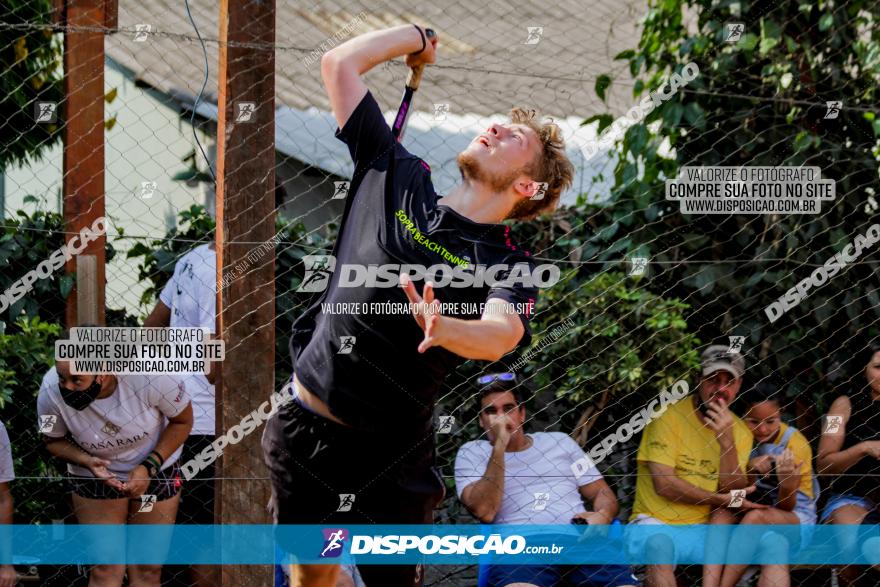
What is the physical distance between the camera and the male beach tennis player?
263 cm

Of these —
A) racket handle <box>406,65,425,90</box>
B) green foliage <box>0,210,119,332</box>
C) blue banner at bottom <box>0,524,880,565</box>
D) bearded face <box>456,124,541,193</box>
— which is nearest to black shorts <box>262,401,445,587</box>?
blue banner at bottom <box>0,524,880,565</box>

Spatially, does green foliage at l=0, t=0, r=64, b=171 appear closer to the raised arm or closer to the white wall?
the white wall

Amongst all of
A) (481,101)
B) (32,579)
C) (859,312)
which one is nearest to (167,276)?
(32,579)

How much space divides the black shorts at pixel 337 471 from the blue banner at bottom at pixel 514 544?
20.0 inches

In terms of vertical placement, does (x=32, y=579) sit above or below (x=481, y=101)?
below

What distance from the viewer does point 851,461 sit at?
13.1 feet

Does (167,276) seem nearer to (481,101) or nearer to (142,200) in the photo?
(142,200)

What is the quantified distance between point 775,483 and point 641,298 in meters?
0.81

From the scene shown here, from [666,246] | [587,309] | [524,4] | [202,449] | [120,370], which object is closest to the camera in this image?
[120,370]

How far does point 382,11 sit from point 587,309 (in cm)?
269

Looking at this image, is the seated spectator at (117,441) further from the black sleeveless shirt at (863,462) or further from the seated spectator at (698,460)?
the black sleeveless shirt at (863,462)

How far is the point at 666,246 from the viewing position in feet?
14.9

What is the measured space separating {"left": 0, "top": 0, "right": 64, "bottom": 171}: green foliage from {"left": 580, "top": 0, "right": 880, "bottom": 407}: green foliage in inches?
82.6

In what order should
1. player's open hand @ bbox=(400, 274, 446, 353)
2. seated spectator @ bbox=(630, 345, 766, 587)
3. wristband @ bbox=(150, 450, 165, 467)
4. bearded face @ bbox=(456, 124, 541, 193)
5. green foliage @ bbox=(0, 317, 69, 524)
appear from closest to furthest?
player's open hand @ bbox=(400, 274, 446, 353)
bearded face @ bbox=(456, 124, 541, 193)
wristband @ bbox=(150, 450, 165, 467)
green foliage @ bbox=(0, 317, 69, 524)
seated spectator @ bbox=(630, 345, 766, 587)
